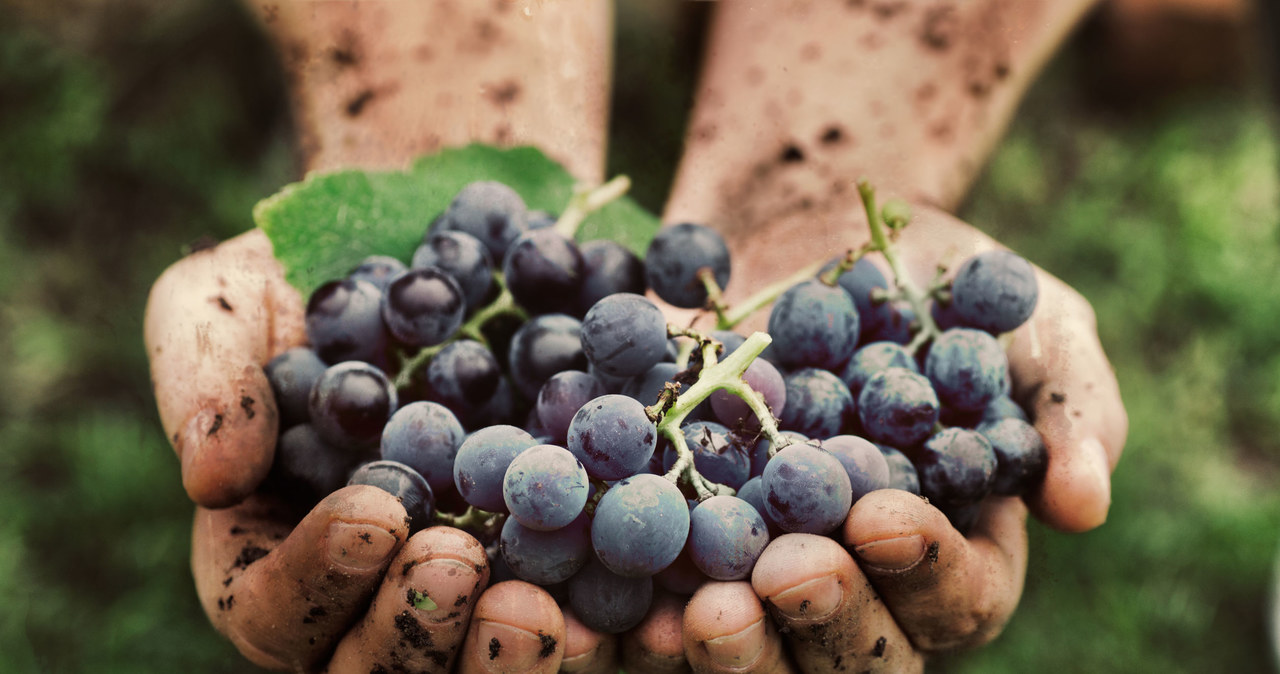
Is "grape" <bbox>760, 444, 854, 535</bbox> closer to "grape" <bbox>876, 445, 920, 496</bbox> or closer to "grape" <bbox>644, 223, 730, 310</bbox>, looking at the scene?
"grape" <bbox>876, 445, 920, 496</bbox>

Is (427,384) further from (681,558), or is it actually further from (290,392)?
(681,558)

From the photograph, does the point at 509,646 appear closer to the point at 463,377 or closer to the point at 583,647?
the point at 583,647

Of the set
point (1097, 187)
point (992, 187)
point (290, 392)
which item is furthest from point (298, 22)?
point (1097, 187)

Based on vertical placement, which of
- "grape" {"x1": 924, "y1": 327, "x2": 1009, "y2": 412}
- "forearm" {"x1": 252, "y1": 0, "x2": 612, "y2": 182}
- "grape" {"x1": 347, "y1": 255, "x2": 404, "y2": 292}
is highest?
"forearm" {"x1": 252, "y1": 0, "x2": 612, "y2": 182}

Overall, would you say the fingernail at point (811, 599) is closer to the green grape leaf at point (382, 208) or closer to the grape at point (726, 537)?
the grape at point (726, 537)

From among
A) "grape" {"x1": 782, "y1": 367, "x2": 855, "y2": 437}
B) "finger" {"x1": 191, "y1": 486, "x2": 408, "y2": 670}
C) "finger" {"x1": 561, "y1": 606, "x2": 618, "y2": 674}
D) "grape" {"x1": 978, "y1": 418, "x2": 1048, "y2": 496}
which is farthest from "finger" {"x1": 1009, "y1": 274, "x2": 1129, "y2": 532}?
"finger" {"x1": 191, "y1": 486, "x2": 408, "y2": 670}
